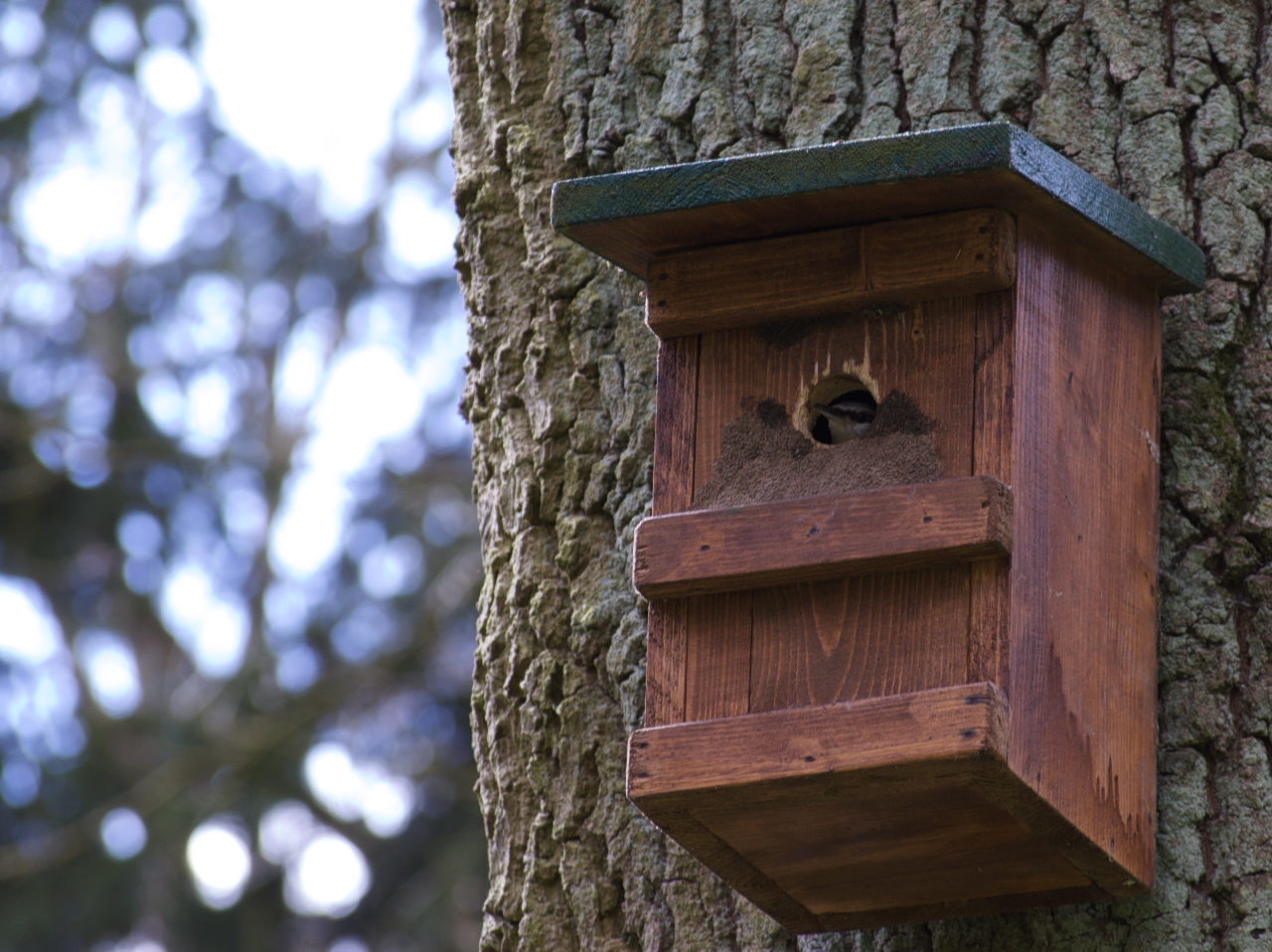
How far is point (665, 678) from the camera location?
1.99 meters

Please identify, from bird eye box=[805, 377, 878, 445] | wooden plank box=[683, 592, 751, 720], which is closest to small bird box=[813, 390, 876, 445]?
bird eye box=[805, 377, 878, 445]

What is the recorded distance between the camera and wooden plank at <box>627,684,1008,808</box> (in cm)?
178

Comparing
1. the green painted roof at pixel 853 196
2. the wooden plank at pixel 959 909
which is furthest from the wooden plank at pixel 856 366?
the wooden plank at pixel 959 909

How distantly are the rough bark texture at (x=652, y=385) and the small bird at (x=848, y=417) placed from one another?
0.42 m

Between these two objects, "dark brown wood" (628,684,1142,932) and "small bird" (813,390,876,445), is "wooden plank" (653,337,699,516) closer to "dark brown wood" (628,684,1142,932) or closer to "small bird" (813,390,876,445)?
"small bird" (813,390,876,445)

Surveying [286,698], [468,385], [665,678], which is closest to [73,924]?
[286,698]

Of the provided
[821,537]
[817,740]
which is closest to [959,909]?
[817,740]

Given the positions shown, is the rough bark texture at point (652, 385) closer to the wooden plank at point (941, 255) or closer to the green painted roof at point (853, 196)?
the green painted roof at point (853, 196)

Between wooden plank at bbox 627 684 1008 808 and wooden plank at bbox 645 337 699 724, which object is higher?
wooden plank at bbox 645 337 699 724

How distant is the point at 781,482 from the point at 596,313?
63 cm

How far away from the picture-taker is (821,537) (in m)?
1.92

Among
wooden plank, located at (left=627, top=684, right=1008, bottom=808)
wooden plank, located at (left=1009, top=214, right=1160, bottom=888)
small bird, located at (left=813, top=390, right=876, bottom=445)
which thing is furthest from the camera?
small bird, located at (left=813, top=390, right=876, bottom=445)

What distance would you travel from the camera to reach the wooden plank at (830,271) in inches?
77.9

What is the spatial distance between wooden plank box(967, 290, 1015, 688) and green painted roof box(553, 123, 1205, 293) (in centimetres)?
12
